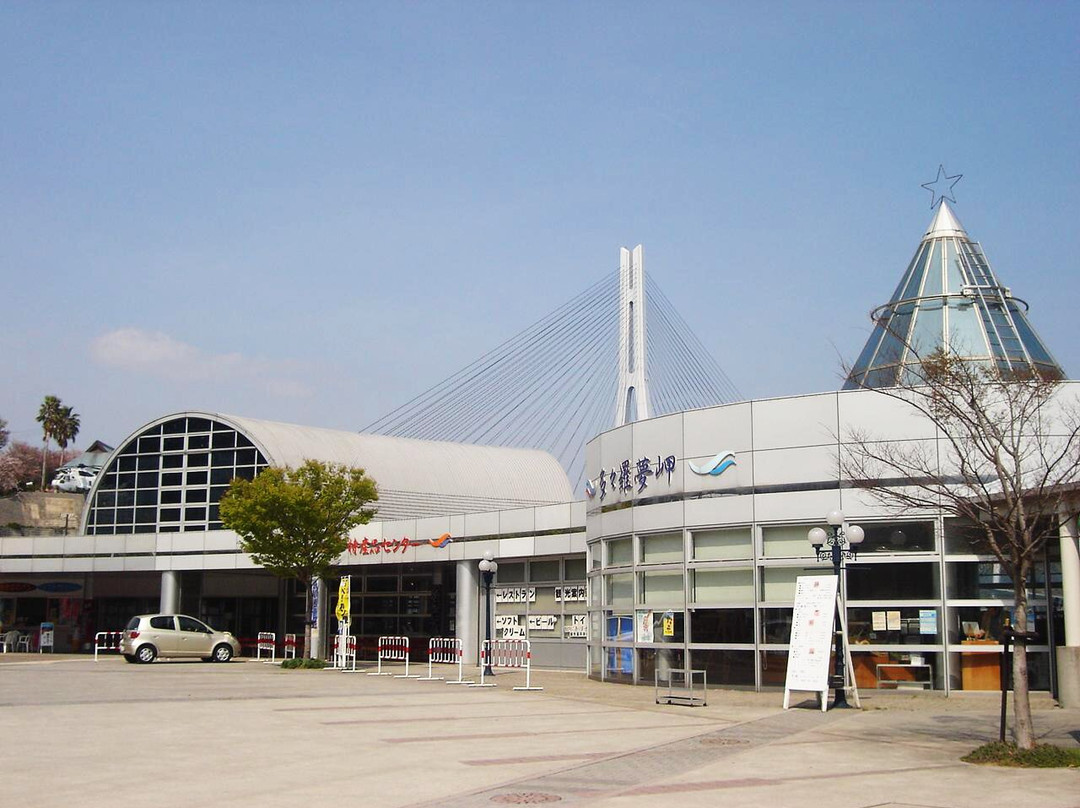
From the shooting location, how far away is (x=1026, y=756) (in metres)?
12.9

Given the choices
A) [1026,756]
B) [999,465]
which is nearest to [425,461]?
[999,465]

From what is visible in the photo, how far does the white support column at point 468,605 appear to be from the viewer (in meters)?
36.7

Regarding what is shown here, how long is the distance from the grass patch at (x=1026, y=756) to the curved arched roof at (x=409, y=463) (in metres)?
36.3

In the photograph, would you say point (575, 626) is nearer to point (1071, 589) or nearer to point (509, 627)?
point (509, 627)

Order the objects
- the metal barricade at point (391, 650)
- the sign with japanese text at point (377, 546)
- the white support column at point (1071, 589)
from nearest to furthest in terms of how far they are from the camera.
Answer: the white support column at point (1071, 589)
the metal barricade at point (391, 650)
the sign with japanese text at point (377, 546)

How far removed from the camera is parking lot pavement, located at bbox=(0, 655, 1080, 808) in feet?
36.0

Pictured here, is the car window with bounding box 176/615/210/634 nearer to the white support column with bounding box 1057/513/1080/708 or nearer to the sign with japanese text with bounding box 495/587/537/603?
the sign with japanese text with bounding box 495/587/537/603

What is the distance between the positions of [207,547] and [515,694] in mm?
24256

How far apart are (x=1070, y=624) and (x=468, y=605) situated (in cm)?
2042

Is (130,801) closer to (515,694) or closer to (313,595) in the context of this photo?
(515,694)

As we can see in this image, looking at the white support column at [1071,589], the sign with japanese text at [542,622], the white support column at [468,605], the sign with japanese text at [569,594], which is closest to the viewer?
the white support column at [1071,589]

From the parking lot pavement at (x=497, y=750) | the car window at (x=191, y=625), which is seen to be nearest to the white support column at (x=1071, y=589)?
the parking lot pavement at (x=497, y=750)

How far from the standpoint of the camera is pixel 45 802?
405 inches

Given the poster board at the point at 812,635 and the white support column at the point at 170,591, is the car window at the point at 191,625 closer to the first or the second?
the white support column at the point at 170,591
